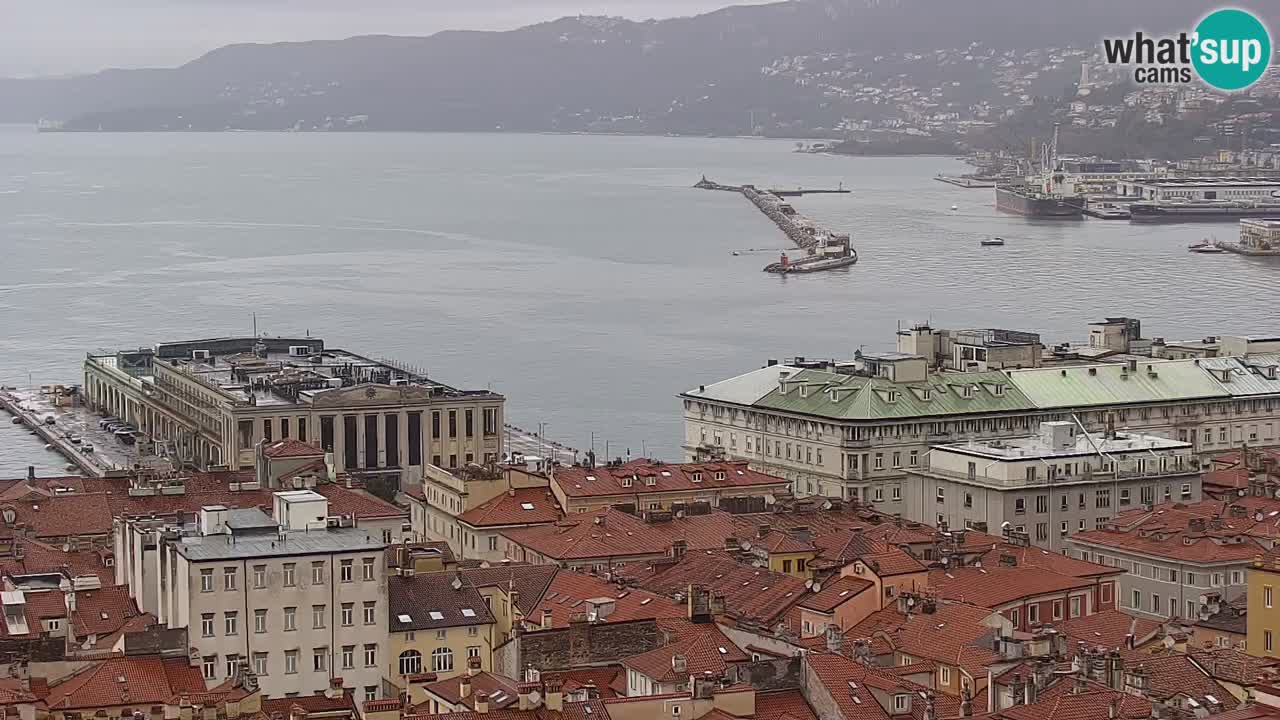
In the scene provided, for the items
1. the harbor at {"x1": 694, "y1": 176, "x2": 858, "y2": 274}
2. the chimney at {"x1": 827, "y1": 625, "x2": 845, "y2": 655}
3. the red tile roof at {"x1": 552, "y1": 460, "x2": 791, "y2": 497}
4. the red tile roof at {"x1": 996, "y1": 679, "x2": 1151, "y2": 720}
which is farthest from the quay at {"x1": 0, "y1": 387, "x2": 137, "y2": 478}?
the harbor at {"x1": 694, "y1": 176, "x2": 858, "y2": 274}

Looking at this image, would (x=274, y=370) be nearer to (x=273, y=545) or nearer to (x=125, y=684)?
(x=273, y=545)

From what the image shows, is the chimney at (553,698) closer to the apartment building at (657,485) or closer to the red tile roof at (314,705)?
the red tile roof at (314,705)

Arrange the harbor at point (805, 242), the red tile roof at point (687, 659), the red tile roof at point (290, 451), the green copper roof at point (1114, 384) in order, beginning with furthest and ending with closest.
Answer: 1. the harbor at point (805, 242)
2. the green copper roof at point (1114, 384)
3. the red tile roof at point (290, 451)
4. the red tile roof at point (687, 659)

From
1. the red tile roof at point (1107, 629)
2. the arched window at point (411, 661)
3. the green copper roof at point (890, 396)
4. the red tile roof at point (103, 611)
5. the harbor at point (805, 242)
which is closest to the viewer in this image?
the red tile roof at point (103, 611)

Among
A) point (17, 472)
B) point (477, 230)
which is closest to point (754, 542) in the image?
point (17, 472)

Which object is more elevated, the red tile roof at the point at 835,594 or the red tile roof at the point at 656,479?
the red tile roof at the point at 835,594

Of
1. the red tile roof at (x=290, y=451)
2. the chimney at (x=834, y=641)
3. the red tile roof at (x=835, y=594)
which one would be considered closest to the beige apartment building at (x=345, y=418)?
the red tile roof at (x=290, y=451)

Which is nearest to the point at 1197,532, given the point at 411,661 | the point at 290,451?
the point at 411,661

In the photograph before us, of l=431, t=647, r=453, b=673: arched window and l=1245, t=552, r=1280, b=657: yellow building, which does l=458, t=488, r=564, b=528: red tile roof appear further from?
l=1245, t=552, r=1280, b=657: yellow building
